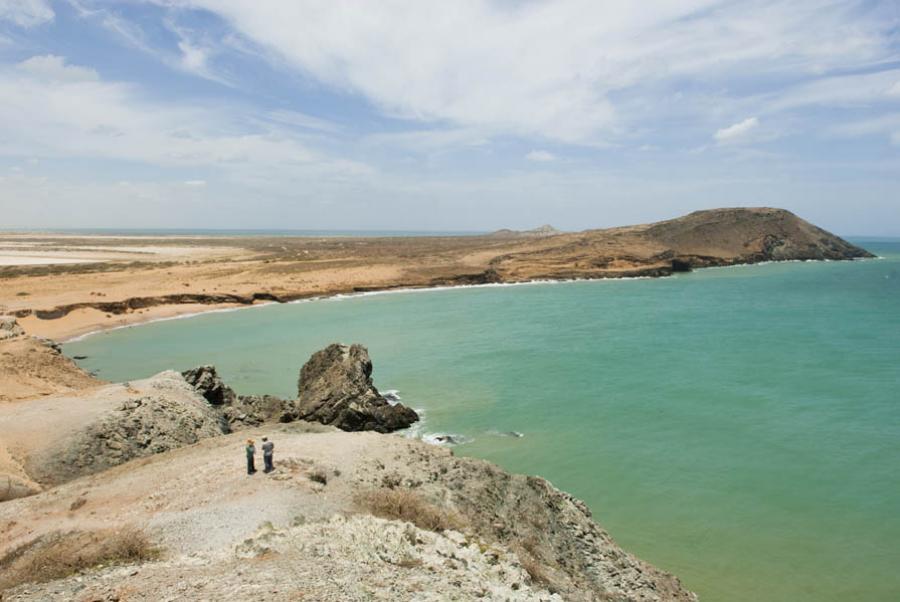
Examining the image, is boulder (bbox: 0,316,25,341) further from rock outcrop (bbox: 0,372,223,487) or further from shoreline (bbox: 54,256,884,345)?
rock outcrop (bbox: 0,372,223,487)

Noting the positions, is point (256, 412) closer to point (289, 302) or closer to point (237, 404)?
point (237, 404)

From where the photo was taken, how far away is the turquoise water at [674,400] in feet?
46.1

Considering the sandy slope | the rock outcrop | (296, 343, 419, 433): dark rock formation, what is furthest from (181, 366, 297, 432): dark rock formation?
the sandy slope

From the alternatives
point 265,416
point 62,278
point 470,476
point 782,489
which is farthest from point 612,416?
point 62,278

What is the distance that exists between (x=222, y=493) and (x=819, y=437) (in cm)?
1967

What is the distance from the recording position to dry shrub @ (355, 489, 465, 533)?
10316mm

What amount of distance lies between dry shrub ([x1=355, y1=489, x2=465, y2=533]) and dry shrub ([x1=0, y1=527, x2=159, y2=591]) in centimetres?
357

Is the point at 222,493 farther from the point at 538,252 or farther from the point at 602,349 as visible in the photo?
the point at 538,252

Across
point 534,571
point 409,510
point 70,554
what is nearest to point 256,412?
point 70,554

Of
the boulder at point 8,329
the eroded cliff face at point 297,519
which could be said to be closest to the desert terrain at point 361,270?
the boulder at point 8,329

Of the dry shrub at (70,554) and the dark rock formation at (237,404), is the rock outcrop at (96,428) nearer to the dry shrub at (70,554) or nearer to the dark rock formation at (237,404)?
the dark rock formation at (237,404)

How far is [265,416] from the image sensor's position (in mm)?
21500

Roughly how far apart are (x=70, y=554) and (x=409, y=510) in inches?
217

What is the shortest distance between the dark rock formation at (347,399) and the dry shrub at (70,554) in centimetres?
1043
